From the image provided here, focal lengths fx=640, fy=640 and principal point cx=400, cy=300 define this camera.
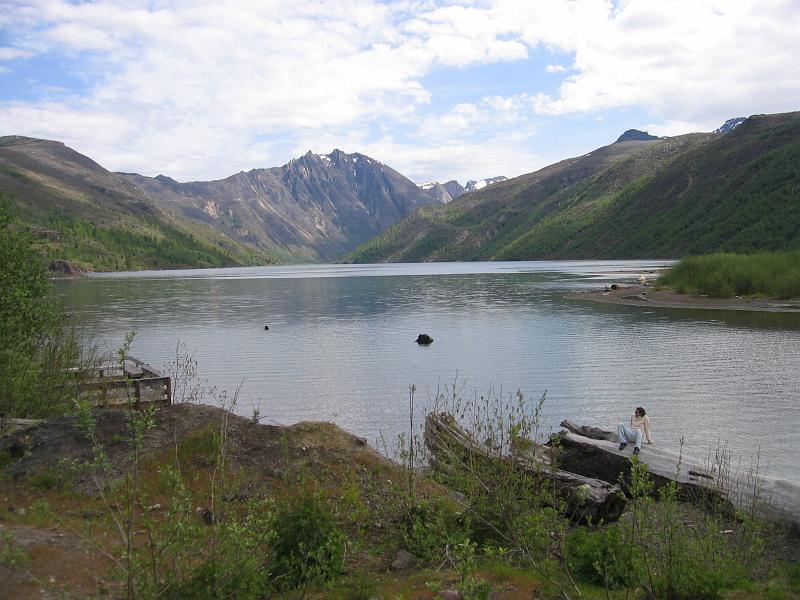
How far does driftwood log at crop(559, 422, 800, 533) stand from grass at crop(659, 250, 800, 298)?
2268 inches

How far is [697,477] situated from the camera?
1397cm

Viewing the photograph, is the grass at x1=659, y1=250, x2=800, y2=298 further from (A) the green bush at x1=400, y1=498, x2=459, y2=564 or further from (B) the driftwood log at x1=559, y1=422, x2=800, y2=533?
(A) the green bush at x1=400, y1=498, x2=459, y2=564

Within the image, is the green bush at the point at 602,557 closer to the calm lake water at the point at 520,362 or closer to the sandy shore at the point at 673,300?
the calm lake water at the point at 520,362

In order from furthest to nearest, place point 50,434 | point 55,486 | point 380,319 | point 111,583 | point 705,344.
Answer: point 380,319
point 705,344
point 50,434
point 55,486
point 111,583

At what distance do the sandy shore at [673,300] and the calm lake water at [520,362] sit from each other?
13.2ft

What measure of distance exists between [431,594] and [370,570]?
151cm

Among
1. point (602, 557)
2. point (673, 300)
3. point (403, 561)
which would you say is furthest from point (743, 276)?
point (403, 561)

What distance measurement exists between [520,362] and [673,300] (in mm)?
41210

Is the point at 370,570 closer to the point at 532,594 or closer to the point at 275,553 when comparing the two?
the point at 275,553

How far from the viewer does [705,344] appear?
43.3 meters

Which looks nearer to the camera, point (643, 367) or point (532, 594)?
point (532, 594)

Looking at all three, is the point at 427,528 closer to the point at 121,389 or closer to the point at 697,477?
the point at 697,477

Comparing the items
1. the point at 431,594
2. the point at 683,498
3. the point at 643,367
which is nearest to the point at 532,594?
the point at 431,594

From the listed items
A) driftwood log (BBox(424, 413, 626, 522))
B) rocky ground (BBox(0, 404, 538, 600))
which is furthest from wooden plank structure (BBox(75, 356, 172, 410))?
driftwood log (BBox(424, 413, 626, 522))
